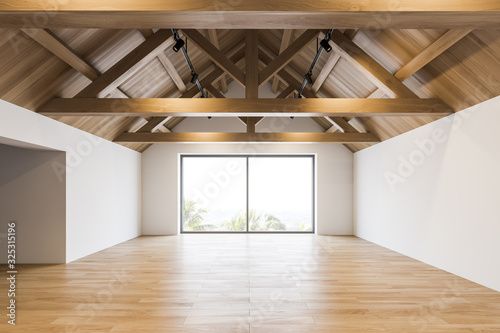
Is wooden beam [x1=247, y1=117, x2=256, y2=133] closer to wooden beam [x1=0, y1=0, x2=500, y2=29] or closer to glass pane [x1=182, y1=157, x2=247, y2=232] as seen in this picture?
glass pane [x1=182, y1=157, x2=247, y2=232]

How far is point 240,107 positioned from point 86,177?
3.24 meters

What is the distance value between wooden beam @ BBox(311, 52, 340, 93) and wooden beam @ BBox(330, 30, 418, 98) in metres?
0.35

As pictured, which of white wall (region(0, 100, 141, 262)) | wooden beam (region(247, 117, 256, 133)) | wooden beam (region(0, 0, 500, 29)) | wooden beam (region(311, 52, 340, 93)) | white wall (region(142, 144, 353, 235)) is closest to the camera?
wooden beam (region(0, 0, 500, 29))

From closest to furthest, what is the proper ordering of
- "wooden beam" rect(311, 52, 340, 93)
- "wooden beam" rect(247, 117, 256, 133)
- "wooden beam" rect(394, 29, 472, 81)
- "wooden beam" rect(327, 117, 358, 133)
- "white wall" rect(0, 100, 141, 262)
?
"wooden beam" rect(394, 29, 472, 81) < "white wall" rect(0, 100, 141, 262) < "wooden beam" rect(311, 52, 340, 93) < "wooden beam" rect(247, 117, 256, 133) < "wooden beam" rect(327, 117, 358, 133)

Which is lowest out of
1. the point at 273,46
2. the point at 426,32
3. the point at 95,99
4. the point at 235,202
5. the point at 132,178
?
the point at 235,202

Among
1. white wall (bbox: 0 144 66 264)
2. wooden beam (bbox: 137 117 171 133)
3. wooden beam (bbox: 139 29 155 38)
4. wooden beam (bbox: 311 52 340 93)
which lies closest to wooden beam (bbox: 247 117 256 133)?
wooden beam (bbox: 311 52 340 93)

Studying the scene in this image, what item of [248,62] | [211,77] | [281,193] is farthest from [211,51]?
[281,193]

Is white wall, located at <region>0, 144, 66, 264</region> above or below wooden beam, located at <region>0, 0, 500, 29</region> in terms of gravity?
below

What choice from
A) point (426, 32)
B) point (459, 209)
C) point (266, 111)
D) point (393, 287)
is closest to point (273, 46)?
point (266, 111)

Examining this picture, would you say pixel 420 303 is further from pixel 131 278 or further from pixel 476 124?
pixel 131 278

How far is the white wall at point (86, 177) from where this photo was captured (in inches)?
196

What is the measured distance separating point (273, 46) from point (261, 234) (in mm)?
4710

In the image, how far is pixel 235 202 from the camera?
10266 mm

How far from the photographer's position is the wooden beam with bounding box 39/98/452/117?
506 cm
